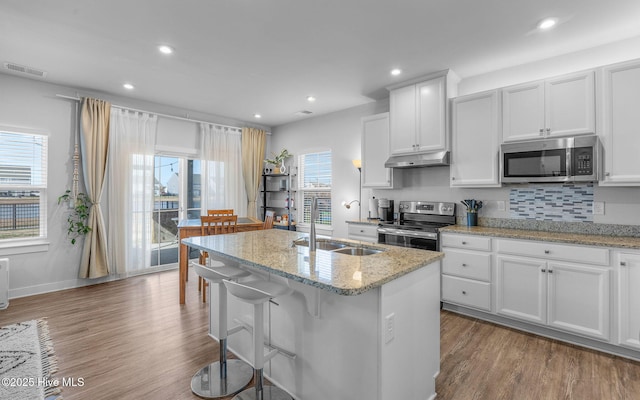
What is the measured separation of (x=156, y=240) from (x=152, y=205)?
60cm

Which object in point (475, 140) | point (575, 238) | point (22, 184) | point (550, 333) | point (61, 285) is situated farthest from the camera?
point (61, 285)

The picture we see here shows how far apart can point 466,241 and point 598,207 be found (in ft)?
4.01

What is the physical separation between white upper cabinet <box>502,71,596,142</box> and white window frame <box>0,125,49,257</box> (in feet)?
18.1

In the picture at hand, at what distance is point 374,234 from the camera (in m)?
4.05

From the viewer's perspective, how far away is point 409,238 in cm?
362

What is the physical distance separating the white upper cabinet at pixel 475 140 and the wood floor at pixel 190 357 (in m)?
1.54

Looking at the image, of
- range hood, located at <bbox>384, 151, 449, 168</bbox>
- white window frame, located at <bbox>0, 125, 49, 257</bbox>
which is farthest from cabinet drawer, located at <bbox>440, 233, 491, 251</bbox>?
white window frame, located at <bbox>0, 125, 49, 257</bbox>

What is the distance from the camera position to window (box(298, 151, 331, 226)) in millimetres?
5484

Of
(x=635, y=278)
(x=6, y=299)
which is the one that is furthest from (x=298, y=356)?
(x=6, y=299)

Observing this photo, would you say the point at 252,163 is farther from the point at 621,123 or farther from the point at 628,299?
the point at 628,299

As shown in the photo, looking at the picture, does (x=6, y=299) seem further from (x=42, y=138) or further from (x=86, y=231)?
(x=42, y=138)

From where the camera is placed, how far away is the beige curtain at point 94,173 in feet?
13.5

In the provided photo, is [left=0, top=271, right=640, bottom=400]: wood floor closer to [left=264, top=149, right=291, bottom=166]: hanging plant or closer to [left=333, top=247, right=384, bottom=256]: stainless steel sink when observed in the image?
[left=333, top=247, right=384, bottom=256]: stainless steel sink

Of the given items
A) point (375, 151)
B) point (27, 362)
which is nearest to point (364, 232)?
point (375, 151)
